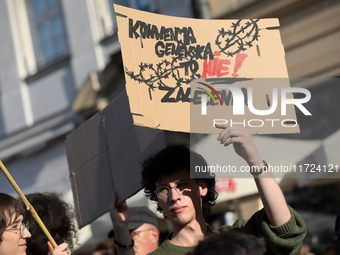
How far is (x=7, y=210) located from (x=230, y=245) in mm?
903

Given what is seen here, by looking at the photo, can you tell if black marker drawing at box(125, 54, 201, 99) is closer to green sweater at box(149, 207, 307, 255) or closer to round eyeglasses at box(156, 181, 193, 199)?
round eyeglasses at box(156, 181, 193, 199)

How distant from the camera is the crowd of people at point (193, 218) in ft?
5.11

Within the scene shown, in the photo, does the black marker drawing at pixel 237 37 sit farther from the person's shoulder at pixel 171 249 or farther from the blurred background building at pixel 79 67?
the blurred background building at pixel 79 67

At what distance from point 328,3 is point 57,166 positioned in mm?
5087

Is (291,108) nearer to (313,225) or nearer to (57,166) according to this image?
(313,225)

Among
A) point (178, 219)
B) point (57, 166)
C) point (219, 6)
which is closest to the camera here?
point (178, 219)

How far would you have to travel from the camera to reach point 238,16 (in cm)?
642

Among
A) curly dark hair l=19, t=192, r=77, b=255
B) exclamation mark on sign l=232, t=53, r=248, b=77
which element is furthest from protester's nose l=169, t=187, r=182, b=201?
curly dark hair l=19, t=192, r=77, b=255

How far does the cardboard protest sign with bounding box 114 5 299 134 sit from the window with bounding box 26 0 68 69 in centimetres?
731

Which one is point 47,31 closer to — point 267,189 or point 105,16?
point 105,16

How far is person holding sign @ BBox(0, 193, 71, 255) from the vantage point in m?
1.82

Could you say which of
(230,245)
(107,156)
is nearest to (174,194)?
(230,245)

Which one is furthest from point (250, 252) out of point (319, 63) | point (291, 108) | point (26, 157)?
point (26, 157)

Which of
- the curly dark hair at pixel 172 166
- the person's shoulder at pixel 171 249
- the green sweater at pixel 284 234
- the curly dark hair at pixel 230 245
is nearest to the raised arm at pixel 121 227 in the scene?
the curly dark hair at pixel 172 166
